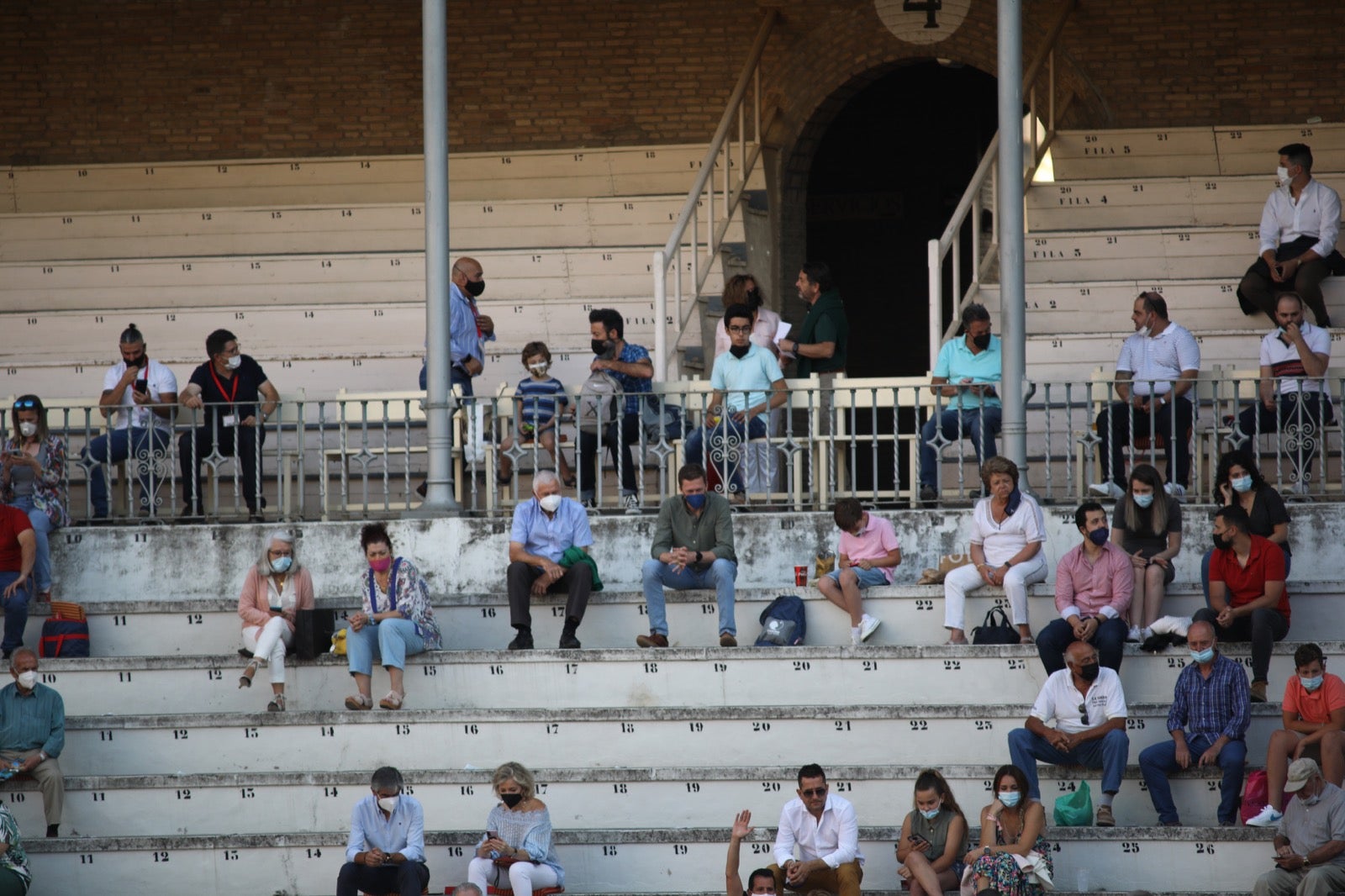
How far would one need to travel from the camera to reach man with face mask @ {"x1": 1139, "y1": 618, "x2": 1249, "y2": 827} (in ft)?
33.6

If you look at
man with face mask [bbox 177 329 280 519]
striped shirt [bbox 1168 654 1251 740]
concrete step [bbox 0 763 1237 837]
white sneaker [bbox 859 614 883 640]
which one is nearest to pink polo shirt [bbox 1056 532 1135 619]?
striped shirt [bbox 1168 654 1251 740]

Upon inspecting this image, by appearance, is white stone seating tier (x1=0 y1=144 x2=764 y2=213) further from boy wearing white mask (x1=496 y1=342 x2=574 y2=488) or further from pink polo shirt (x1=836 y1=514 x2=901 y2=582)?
pink polo shirt (x1=836 y1=514 x2=901 y2=582)

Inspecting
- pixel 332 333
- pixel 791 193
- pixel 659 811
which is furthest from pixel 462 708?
pixel 791 193

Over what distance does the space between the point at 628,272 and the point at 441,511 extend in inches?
175

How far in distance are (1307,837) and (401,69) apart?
11615 millimetres

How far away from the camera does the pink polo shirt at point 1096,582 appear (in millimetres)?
11109

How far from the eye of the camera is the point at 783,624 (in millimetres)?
11617

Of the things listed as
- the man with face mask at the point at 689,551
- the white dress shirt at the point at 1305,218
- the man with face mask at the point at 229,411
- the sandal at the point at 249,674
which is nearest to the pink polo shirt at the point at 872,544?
the man with face mask at the point at 689,551

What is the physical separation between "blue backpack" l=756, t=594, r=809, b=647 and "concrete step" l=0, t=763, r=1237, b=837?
3.19ft

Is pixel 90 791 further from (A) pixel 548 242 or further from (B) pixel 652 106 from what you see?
(B) pixel 652 106

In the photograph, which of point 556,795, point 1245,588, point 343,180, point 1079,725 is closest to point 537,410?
point 556,795

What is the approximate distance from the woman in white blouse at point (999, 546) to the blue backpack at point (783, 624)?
806 mm

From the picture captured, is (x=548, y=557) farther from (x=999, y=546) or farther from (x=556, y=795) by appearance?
(x=999, y=546)

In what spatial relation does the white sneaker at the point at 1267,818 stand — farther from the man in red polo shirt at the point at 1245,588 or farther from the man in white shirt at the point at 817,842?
the man in white shirt at the point at 817,842
